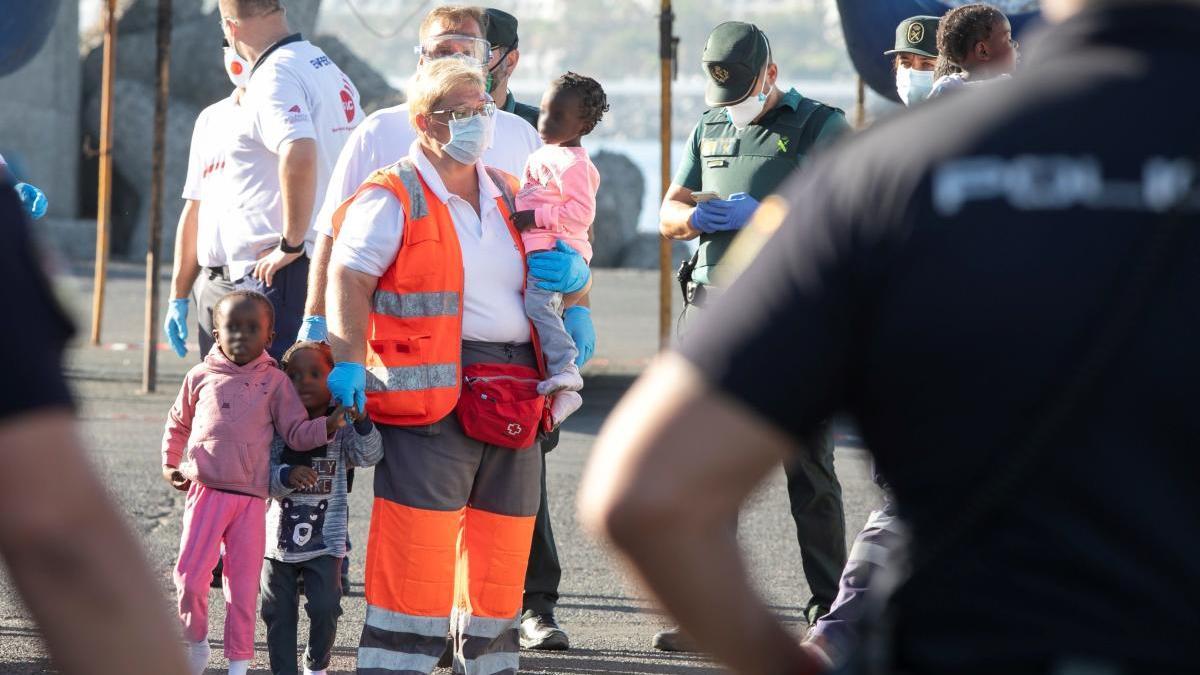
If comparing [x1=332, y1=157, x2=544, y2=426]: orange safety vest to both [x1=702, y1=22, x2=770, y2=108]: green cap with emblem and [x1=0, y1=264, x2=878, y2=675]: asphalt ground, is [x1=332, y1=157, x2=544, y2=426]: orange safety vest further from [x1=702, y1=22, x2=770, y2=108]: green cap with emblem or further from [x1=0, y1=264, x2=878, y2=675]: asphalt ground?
[x1=702, y1=22, x2=770, y2=108]: green cap with emblem

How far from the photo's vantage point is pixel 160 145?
10.8 m

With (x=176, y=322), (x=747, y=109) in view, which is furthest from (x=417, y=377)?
(x=176, y=322)

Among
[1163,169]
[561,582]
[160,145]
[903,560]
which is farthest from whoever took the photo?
[160,145]

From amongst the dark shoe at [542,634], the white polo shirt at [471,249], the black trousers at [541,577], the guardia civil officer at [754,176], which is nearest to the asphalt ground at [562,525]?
the dark shoe at [542,634]

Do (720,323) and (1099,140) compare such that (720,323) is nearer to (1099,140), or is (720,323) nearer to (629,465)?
(629,465)

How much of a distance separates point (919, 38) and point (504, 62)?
1443 mm

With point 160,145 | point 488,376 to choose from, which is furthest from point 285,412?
point 160,145

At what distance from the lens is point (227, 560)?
15.3 feet

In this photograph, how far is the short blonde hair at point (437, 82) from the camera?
4.57 metres

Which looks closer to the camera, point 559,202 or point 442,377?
point 442,377

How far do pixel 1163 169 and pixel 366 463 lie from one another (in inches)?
124

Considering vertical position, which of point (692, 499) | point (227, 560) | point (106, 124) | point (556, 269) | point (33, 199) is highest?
point (106, 124)

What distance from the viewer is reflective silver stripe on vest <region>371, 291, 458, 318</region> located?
4.39 meters

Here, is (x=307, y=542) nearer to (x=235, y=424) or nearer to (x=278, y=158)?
(x=235, y=424)
